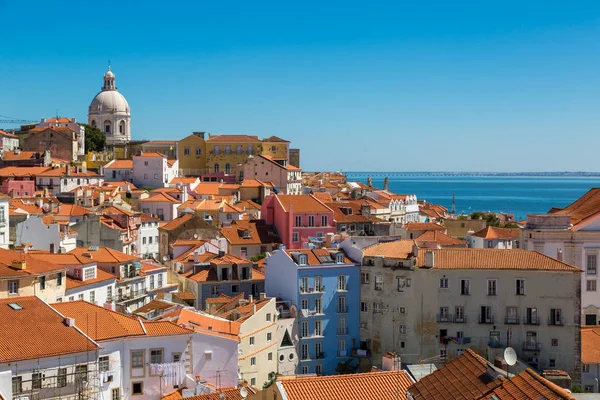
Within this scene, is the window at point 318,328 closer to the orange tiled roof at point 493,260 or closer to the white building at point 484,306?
the white building at point 484,306

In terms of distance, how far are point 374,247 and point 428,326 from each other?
499cm

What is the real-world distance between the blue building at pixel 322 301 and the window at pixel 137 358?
12762 millimetres

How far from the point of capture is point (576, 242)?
4478 centimetres

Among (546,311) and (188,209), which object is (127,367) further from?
(188,209)

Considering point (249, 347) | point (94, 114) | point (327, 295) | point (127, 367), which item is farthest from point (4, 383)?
point (94, 114)

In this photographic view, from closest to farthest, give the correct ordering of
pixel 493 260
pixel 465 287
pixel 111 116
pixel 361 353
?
pixel 465 287 → pixel 493 260 → pixel 361 353 → pixel 111 116

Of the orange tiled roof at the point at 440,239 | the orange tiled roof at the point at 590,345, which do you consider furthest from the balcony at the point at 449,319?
the orange tiled roof at the point at 440,239

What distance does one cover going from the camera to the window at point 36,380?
23.1 m

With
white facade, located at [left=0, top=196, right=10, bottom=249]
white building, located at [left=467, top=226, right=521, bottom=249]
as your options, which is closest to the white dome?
A: white facade, located at [left=0, top=196, right=10, bottom=249]

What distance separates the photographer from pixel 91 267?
122ft

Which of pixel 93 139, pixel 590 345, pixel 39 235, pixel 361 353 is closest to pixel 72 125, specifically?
pixel 93 139

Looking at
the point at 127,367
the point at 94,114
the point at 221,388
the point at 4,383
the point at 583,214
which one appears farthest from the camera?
the point at 94,114

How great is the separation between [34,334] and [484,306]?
20.2 meters

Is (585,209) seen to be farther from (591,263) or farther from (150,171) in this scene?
(150,171)
